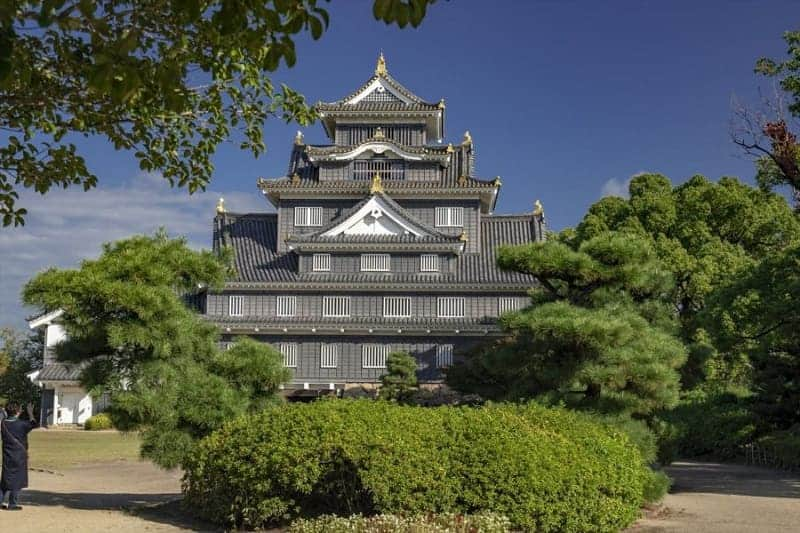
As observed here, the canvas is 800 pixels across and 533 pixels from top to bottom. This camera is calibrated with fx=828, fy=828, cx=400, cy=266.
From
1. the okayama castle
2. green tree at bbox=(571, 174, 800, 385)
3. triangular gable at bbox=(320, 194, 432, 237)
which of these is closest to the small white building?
the okayama castle

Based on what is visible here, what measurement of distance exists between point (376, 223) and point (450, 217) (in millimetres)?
3960

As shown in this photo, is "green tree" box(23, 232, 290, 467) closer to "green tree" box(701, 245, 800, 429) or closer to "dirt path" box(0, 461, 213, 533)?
"dirt path" box(0, 461, 213, 533)

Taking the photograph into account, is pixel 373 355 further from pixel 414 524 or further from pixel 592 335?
pixel 414 524

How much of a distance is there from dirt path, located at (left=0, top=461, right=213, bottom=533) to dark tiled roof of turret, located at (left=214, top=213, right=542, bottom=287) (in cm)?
1997

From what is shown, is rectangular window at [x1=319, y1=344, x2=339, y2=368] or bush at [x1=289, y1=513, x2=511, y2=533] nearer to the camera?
bush at [x1=289, y1=513, x2=511, y2=533]

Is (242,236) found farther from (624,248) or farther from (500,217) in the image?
(624,248)

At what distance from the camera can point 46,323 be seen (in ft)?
146

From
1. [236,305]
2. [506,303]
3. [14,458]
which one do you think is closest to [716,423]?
[506,303]

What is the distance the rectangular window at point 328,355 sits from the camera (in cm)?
3906

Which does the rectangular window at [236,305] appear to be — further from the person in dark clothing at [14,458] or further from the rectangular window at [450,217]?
the person in dark clothing at [14,458]

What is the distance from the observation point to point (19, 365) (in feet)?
162

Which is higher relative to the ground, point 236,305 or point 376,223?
point 376,223

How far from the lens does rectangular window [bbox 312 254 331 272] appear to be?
39969 mm

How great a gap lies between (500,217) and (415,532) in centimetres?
3449
